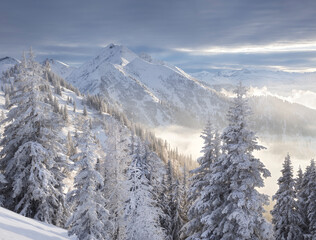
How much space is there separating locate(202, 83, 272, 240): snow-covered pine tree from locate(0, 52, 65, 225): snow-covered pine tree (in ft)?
40.0

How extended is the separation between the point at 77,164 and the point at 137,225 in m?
7.28

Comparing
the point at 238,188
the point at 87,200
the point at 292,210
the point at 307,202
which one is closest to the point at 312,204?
the point at 307,202

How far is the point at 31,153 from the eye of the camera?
18031mm

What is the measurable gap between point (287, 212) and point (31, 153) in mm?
24759

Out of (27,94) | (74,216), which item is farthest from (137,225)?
(27,94)

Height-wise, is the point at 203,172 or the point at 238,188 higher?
the point at 238,188

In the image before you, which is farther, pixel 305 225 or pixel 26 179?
pixel 305 225

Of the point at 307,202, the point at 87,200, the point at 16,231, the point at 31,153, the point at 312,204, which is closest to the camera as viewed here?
the point at 16,231

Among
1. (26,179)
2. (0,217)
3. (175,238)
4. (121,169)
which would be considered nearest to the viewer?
(0,217)

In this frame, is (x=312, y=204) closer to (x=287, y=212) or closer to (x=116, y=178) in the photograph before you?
(x=287, y=212)

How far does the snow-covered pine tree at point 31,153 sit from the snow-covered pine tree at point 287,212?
2165 cm

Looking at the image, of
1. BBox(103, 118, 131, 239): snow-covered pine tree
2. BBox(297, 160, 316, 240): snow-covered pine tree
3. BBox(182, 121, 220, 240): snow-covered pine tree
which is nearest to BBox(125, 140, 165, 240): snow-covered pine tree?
BBox(103, 118, 131, 239): snow-covered pine tree

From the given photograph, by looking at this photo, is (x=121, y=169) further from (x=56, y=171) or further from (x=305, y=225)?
(x=305, y=225)

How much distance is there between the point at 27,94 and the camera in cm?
1933
